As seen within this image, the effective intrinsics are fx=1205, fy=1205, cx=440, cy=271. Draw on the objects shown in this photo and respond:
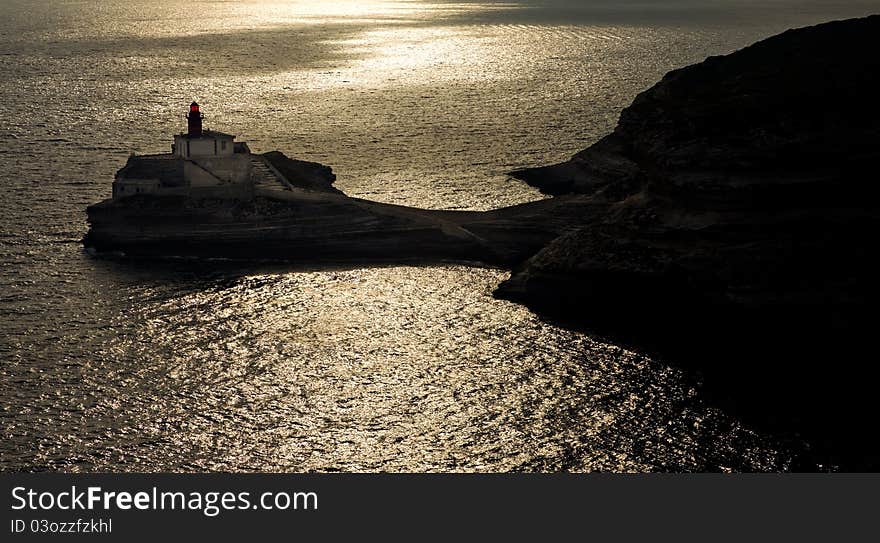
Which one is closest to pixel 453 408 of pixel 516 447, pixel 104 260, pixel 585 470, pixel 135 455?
pixel 516 447

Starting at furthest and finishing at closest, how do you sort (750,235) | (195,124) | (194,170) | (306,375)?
(195,124) < (194,170) < (750,235) < (306,375)

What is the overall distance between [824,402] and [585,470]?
16.3m

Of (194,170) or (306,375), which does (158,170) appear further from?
(306,375)

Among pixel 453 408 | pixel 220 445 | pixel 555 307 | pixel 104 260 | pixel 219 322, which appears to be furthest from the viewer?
pixel 104 260

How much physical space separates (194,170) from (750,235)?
44291 mm

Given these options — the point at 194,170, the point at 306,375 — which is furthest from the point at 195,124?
the point at 306,375

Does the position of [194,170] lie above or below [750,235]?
above

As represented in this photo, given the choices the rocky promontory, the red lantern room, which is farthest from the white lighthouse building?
the rocky promontory

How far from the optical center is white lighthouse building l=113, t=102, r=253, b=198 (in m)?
93.9

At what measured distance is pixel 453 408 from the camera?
60.2 metres

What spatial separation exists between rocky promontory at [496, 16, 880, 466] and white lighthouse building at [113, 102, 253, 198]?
2677 centimetres

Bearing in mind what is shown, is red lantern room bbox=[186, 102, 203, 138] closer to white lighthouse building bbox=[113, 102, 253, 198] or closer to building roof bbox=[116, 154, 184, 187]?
white lighthouse building bbox=[113, 102, 253, 198]

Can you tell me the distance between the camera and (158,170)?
99125 millimetres

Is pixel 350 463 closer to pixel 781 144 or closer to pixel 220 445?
pixel 220 445
